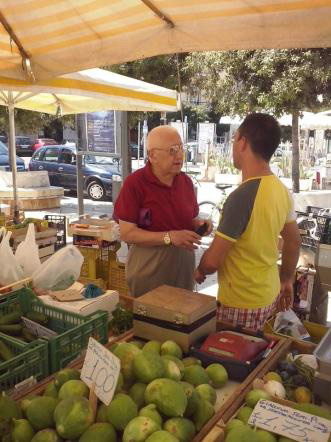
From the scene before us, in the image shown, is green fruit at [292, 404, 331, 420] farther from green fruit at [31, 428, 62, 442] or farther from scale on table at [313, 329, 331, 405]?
green fruit at [31, 428, 62, 442]

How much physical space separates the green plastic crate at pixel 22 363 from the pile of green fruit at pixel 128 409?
0.15m

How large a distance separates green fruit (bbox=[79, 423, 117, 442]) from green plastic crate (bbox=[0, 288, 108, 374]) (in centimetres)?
56

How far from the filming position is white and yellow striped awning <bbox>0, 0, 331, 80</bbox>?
6.94 feet

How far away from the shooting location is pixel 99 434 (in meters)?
1.21

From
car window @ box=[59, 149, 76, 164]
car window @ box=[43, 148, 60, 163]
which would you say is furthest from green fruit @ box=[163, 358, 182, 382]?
car window @ box=[43, 148, 60, 163]

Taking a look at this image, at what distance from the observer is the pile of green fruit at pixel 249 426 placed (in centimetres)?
121

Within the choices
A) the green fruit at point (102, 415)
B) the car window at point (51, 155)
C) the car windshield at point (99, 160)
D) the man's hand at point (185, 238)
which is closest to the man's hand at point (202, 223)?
the man's hand at point (185, 238)

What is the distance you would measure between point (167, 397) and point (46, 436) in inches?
14.1

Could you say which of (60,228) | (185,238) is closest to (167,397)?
(185,238)

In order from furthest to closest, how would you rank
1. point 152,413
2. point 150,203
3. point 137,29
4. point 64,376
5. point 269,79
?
1. point 269,79
2. point 150,203
3. point 137,29
4. point 64,376
5. point 152,413

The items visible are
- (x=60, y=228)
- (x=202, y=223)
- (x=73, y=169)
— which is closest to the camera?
(x=202, y=223)

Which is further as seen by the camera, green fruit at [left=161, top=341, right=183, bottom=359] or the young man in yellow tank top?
the young man in yellow tank top

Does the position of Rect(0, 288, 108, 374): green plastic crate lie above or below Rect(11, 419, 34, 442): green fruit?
→ above

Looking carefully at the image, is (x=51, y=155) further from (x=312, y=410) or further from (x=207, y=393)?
(x=312, y=410)
